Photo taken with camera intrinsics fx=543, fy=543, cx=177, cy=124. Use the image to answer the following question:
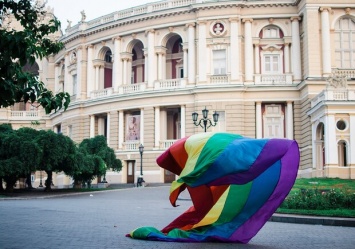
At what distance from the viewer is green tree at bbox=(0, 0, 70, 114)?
7328mm

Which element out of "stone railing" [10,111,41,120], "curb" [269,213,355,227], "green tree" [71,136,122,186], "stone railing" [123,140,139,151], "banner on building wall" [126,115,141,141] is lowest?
"curb" [269,213,355,227]

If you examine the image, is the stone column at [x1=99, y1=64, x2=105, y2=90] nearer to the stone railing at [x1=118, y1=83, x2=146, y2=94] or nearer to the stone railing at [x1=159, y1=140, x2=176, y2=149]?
the stone railing at [x1=118, y1=83, x2=146, y2=94]

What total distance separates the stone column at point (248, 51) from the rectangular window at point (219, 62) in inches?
72.0

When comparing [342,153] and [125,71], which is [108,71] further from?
[342,153]

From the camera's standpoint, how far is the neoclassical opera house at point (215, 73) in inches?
1678

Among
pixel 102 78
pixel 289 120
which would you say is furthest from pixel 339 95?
A: pixel 102 78

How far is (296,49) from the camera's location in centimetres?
4469

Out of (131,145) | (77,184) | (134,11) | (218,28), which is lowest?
(77,184)

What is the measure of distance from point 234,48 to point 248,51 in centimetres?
124

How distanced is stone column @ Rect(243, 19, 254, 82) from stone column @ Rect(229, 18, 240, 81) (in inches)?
31.6

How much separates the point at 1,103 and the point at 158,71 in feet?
132

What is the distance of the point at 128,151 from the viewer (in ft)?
157

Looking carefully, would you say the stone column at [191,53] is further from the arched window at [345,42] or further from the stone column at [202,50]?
the arched window at [345,42]

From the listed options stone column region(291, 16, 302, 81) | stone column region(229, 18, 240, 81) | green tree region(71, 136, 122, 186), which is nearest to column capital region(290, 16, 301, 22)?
stone column region(291, 16, 302, 81)
